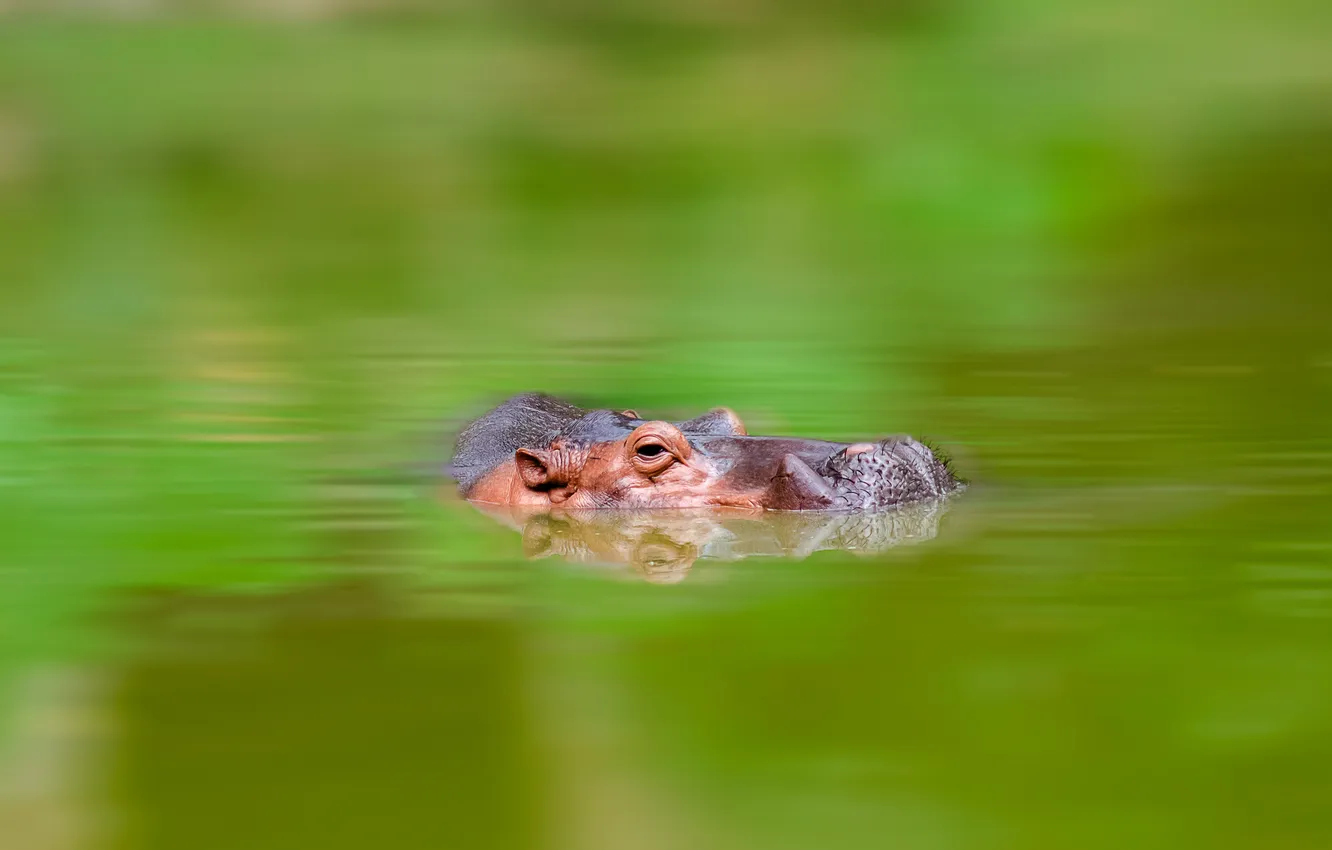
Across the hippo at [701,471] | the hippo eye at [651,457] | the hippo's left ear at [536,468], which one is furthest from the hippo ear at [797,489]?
the hippo's left ear at [536,468]

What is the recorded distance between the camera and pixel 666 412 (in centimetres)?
676

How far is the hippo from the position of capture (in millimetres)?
5352

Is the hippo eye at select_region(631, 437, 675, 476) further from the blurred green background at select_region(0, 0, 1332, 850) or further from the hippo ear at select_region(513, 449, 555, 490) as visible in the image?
the blurred green background at select_region(0, 0, 1332, 850)

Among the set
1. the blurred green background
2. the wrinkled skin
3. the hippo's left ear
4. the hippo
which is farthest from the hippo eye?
the blurred green background

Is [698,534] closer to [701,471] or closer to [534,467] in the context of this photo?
[701,471]

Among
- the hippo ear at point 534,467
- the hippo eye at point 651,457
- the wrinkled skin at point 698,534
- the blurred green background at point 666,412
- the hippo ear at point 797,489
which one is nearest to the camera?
Answer: the blurred green background at point 666,412

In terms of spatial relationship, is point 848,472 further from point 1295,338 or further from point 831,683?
point 1295,338

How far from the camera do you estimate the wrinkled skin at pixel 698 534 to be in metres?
5.00

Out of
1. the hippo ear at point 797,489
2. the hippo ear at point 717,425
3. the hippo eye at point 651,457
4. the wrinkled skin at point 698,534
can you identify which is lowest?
the wrinkled skin at point 698,534

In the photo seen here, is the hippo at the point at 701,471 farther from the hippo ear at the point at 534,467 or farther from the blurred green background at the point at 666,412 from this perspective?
the blurred green background at the point at 666,412

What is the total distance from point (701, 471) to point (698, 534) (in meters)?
0.31

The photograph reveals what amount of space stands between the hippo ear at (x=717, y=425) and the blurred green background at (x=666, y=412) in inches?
21.4

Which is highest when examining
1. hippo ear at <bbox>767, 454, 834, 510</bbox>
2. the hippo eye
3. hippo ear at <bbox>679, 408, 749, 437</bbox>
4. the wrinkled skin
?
hippo ear at <bbox>679, 408, 749, 437</bbox>

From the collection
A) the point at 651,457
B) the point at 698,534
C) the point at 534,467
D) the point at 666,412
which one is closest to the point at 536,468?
the point at 534,467
